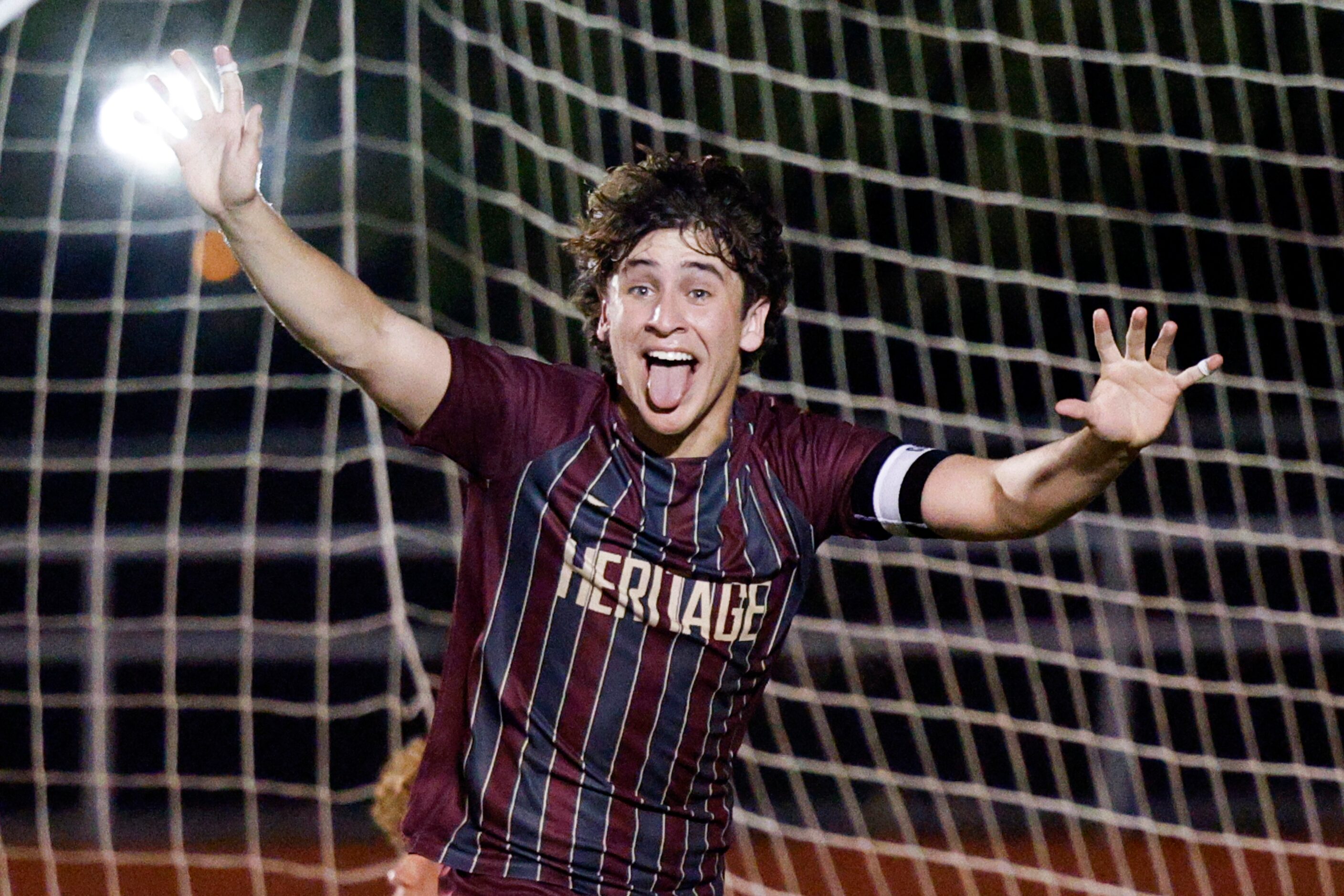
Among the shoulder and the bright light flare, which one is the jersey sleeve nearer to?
the shoulder

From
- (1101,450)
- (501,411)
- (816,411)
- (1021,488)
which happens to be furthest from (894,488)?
(816,411)

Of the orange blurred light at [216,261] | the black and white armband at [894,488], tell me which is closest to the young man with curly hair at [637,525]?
the black and white armband at [894,488]

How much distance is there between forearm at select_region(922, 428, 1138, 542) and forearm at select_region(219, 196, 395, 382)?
870 mm

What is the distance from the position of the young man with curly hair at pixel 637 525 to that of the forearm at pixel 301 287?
1cm

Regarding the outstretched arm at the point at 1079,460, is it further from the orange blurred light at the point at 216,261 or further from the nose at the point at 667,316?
the orange blurred light at the point at 216,261

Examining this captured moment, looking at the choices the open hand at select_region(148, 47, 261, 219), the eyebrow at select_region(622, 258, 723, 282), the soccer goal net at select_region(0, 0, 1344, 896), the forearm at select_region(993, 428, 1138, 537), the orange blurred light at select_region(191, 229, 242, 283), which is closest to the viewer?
the open hand at select_region(148, 47, 261, 219)

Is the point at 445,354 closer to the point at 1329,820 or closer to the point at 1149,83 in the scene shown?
the point at 1329,820

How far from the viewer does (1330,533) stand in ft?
18.8

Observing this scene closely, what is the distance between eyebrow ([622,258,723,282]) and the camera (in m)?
2.46

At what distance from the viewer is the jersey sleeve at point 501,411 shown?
2.21m

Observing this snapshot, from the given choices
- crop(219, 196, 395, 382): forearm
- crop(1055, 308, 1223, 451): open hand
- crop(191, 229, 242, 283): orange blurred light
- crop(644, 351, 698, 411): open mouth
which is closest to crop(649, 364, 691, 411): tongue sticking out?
crop(644, 351, 698, 411): open mouth

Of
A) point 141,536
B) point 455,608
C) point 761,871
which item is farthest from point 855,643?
point 455,608

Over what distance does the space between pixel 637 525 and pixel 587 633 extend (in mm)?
177

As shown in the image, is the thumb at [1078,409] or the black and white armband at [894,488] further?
the black and white armband at [894,488]
